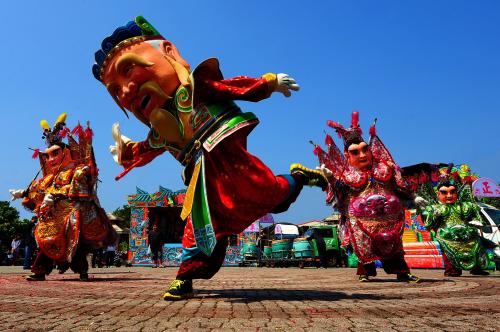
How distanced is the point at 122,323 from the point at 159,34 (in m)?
3.21

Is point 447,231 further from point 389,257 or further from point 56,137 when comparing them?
point 56,137

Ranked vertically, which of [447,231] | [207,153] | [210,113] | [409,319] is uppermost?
[210,113]

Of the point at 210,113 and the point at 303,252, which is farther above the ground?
the point at 210,113

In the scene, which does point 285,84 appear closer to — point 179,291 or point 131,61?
point 131,61

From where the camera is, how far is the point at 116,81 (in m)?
4.49

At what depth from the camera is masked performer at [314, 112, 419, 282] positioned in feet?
20.8

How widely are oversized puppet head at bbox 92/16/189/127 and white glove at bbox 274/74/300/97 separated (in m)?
0.90

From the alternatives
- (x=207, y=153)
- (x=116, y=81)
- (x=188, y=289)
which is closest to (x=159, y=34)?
(x=116, y=81)

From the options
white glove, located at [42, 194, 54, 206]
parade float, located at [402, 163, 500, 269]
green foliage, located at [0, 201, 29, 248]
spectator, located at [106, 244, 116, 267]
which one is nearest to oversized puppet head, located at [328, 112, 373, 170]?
parade float, located at [402, 163, 500, 269]

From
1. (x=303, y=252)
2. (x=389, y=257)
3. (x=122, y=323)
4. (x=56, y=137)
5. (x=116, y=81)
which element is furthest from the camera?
(x=303, y=252)

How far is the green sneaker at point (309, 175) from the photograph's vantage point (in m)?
4.45

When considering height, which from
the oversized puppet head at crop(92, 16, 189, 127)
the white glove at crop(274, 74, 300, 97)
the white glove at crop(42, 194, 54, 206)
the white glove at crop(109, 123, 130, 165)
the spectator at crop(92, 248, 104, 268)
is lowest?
the spectator at crop(92, 248, 104, 268)

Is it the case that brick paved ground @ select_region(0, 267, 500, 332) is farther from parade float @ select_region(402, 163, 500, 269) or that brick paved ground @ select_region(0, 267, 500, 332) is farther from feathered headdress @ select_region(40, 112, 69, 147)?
parade float @ select_region(402, 163, 500, 269)

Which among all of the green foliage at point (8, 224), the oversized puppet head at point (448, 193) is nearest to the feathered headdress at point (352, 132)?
the oversized puppet head at point (448, 193)
